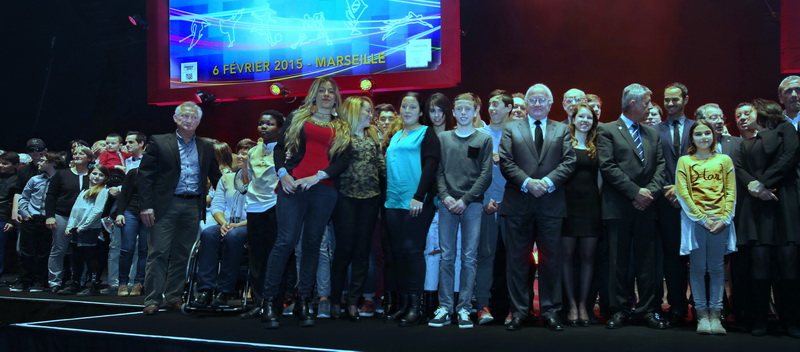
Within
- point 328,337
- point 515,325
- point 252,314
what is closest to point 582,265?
point 515,325

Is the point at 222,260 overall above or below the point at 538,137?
below

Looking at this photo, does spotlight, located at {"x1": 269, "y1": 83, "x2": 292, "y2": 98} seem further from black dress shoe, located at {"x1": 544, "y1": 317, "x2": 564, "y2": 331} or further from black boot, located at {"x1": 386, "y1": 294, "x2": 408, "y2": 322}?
black dress shoe, located at {"x1": 544, "y1": 317, "x2": 564, "y2": 331}

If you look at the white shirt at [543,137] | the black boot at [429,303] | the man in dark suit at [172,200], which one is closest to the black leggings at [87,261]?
the man in dark suit at [172,200]

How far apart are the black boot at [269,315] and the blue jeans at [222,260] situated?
90 centimetres

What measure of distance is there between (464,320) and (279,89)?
16.7 ft

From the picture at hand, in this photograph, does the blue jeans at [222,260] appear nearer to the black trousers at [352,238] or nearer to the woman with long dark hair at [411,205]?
the black trousers at [352,238]

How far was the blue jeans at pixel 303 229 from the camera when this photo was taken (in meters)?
3.80

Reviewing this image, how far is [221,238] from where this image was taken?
4.64 m

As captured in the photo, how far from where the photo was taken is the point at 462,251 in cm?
389

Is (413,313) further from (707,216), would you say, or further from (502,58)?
(502,58)

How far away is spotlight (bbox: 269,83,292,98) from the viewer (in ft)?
26.6

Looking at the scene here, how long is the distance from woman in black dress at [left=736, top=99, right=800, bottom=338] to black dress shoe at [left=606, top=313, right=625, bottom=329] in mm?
678

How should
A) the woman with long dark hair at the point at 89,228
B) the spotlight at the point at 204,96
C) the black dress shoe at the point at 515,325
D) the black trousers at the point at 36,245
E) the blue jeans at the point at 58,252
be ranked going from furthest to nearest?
the spotlight at the point at 204,96
the black trousers at the point at 36,245
the blue jeans at the point at 58,252
the woman with long dark hair at the point at 89,228
the black dress shoe at the point at 515,325

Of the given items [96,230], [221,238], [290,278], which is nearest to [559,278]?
[290,278]
